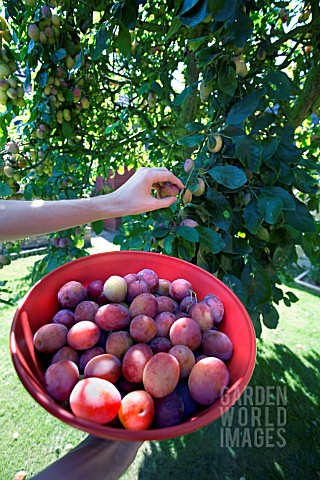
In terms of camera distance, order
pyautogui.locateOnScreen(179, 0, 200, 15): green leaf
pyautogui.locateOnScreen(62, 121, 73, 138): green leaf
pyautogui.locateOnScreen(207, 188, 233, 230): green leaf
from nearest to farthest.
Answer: pyautogui.locateOnScreen(179, 0, 200, 15): green leaf → pyautogui.locateOnScreen(207, 188, 233, 230): green leaf → pyautogui.locateOnScreen(62, 121, 73, 138): green leaf

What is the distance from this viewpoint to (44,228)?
2.95 ft

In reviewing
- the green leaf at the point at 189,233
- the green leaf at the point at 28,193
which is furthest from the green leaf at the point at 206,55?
the green leaf at the point at 28,193

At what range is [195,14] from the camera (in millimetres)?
764

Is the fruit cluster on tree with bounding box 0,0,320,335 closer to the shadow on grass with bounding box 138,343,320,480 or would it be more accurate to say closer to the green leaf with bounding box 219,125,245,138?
the green leaf with bounding box 219,125,245,138

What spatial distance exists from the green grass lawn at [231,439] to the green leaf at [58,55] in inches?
96.1

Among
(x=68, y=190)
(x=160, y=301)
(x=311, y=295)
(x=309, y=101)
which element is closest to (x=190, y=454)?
(x=160, y=301)

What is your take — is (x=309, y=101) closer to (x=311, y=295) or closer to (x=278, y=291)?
(x=278, y=291)

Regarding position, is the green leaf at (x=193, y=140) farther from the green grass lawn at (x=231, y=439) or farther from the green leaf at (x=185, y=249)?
the green grass lawn at (x=231, y=439)

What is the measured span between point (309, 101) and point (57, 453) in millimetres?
3034

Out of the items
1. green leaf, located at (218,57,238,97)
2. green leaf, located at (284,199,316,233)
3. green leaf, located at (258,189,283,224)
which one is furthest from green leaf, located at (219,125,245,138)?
green leaf, located at (284,199,316,233)

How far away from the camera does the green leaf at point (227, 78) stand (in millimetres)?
1048

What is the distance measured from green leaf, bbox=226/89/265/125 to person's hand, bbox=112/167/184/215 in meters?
0.31

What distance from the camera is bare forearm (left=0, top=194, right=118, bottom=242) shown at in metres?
Result: 0.85

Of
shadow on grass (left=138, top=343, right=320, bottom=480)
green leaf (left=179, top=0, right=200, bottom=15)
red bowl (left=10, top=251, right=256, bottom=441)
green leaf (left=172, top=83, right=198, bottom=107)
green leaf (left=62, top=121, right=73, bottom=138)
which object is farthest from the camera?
shadow on grass (left=138, top=343, right=320, bottom=480)
